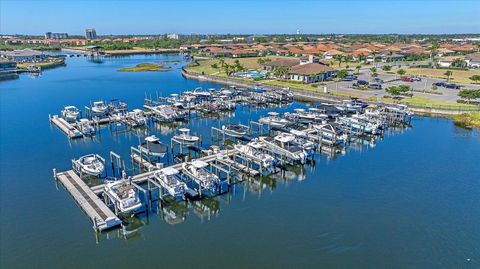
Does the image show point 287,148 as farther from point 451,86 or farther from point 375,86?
point 451,86

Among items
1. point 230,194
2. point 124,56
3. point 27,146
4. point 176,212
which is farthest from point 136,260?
point 124,56

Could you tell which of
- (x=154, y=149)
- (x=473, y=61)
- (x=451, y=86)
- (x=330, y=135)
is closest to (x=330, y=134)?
(x=330, y=135)

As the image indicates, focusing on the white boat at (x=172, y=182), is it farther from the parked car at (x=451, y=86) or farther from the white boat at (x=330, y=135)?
the parked car at (x=451, y=86)

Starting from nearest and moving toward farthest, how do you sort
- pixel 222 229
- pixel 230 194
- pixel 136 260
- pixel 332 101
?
1. pixel 136 260
2. pixel 222 229
3. pixel 230 194
4. pixel 332 101

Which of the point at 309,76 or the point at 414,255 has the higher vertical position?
the point at 309,76

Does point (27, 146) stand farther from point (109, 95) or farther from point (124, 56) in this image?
point (124, 56)

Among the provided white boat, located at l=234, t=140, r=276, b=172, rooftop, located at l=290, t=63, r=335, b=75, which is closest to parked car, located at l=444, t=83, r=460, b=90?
rooftop, located at l=290, t=63, r=335, b=75

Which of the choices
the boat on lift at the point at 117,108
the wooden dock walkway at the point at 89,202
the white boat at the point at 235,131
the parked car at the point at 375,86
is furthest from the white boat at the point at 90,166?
the parked car at the point at 375,86
